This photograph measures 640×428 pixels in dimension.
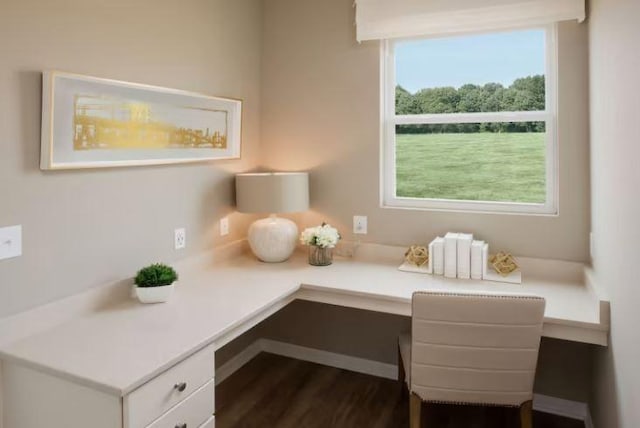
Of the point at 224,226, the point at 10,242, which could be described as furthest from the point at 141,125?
the point at 224,226

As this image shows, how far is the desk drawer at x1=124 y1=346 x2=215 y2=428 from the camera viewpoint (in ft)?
4.40

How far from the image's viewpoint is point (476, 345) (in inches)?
72.6

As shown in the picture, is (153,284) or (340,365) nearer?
(153,284)

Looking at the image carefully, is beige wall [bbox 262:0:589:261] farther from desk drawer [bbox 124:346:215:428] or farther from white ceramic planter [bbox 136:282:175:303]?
desk drawer [bbox 124:346:215:428]

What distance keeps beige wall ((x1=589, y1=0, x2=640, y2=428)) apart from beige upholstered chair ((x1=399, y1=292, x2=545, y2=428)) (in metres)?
0.28

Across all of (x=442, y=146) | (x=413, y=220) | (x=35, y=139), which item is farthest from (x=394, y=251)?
(x=35, y=139)

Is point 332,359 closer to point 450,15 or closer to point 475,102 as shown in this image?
point 475,102

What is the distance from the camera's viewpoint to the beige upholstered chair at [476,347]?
1.79 meters

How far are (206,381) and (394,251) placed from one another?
1448 mm

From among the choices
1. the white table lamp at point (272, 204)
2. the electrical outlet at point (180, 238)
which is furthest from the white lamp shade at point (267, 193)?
the electrical outlet at point (180, 238)

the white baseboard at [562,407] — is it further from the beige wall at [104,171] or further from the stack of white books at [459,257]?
the beige wall at [104,171]

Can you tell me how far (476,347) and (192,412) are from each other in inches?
42.8

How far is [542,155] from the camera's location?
2506mm

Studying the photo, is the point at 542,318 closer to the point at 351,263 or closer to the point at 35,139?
the point at 351,263
